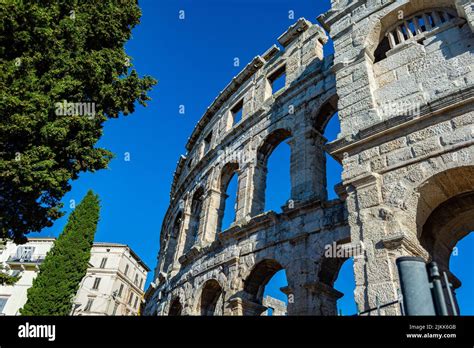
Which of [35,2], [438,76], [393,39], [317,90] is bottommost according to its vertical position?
[438,76]

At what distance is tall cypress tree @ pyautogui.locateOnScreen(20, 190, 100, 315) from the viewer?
19.2 metres

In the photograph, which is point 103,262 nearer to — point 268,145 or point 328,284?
point 268,145

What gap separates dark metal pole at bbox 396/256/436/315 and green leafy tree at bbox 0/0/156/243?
6.03 meters

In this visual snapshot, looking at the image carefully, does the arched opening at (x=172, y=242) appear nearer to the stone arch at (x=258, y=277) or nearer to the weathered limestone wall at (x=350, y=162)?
the weathered limestone wall at (x=350, y=162)

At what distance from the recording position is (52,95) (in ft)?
22.6

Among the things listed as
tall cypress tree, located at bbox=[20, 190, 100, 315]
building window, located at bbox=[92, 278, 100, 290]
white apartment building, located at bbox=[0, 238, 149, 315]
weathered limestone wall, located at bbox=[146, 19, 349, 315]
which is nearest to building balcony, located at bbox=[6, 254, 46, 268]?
white apartment building, located at bbox=[0, 238, 149, 315]

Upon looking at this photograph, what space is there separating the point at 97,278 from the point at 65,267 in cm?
1803

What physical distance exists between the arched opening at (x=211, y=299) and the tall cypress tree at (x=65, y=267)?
1101 centimetres

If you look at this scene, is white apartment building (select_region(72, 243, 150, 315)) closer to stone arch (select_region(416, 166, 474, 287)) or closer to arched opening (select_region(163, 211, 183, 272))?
arched opening (select_region(163, 211, 183, 272))

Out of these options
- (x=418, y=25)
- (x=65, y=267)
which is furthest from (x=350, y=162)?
→ (x=65, y=267)

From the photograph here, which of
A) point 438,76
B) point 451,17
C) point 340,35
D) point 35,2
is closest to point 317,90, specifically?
point 340,35
